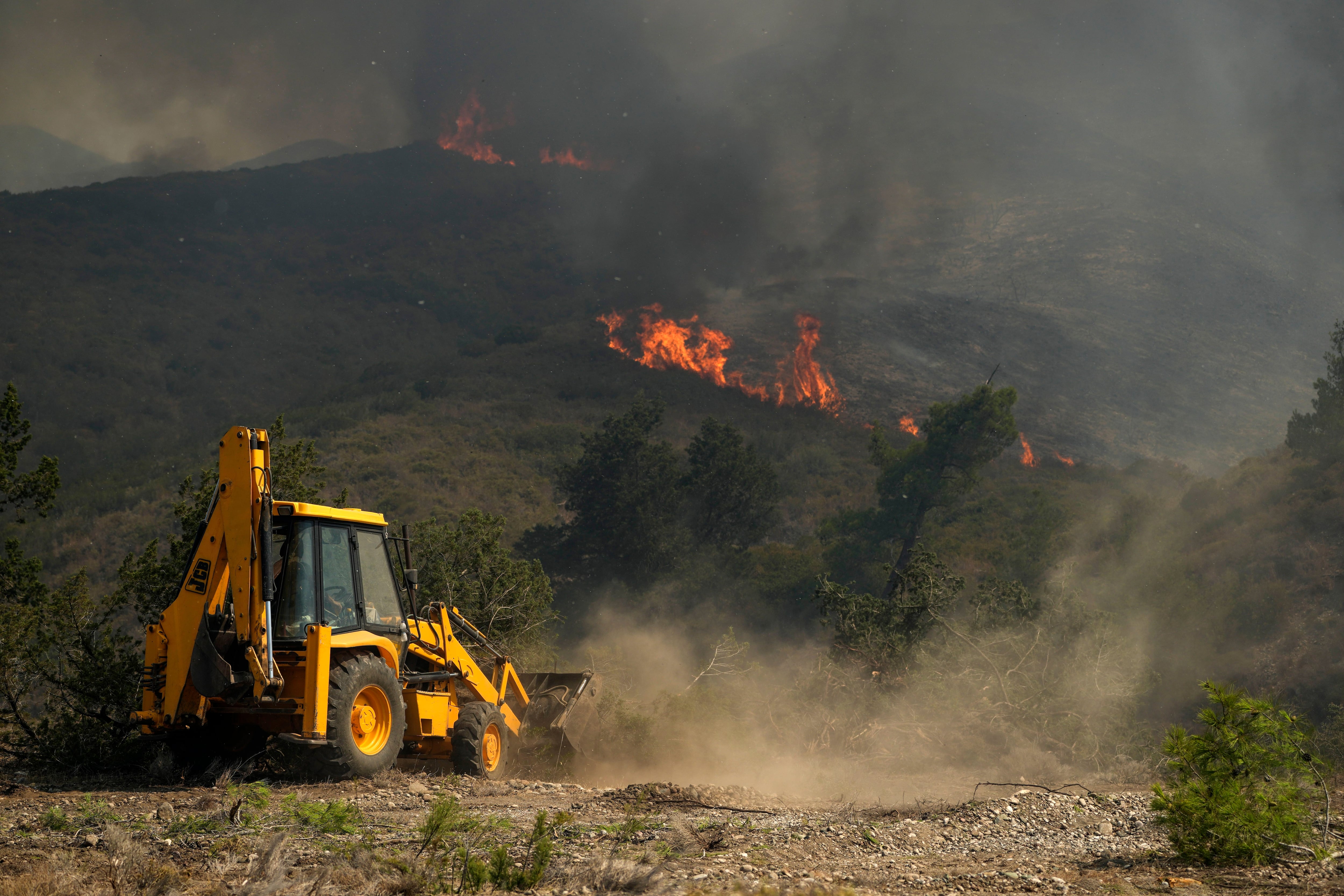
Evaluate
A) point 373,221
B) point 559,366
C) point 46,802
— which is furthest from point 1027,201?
point 46,802

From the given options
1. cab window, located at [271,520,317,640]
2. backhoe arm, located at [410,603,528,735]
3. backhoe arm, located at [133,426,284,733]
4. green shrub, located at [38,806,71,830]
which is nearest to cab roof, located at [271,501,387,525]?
cab window, located at [271,520,317,640]

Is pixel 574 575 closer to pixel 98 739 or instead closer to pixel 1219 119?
pixel 98 739

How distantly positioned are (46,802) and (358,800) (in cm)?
255

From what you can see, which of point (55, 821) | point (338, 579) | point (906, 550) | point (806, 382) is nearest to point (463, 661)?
point (338, 579)

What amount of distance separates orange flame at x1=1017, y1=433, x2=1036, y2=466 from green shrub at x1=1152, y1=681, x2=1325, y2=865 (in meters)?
53.7

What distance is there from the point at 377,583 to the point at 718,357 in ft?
222

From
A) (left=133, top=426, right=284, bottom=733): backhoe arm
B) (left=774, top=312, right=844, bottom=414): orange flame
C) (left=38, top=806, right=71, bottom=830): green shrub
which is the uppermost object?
(left=774, top=312, right=844, bottom=414): orange flame

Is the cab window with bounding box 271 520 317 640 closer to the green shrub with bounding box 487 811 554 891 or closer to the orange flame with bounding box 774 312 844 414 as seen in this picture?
the green shrub with bounding box 487 811 554 891

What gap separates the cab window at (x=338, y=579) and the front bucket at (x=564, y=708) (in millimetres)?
4357

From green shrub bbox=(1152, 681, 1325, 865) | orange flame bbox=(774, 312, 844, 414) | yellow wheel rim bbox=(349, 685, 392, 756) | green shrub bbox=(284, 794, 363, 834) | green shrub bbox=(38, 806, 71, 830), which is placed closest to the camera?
green shrub bbox=(38, 806, 71, 830)

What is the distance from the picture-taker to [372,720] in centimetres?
937

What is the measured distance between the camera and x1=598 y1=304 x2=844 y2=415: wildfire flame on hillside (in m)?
70.6

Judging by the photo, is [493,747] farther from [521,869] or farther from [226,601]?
[521,869]

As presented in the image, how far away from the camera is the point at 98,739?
35.7 ft
